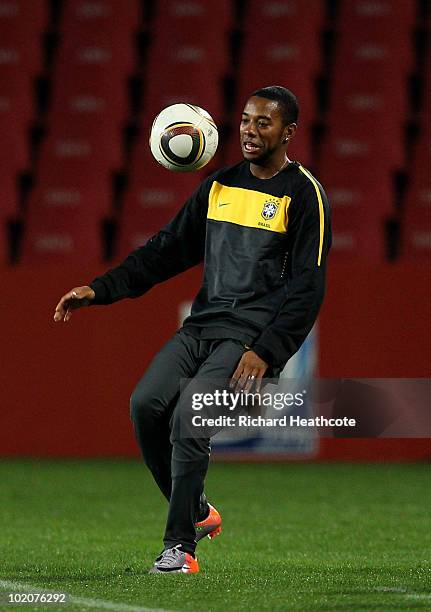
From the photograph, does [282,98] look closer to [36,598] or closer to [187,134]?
[187,134]

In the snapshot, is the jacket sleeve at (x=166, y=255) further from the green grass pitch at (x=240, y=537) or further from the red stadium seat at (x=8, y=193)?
the red stadium seat at (x=8, y=193)

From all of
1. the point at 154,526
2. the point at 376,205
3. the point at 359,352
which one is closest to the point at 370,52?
the point at 376,205

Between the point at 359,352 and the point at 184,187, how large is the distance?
242cm

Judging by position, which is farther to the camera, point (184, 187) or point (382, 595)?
point (184, 187)

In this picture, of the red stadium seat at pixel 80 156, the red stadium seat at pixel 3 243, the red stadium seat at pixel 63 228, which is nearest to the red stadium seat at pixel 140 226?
the red stadium seat at pixel 63 228

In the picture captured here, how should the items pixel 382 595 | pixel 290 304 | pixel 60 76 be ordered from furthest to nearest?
pixel 60 76 → pixel 290 304 → pixel 382 595

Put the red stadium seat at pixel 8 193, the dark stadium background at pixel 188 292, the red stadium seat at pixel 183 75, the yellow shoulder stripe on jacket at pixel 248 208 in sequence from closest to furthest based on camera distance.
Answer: the yellow shoulder stripe on jacket at pixel 248 208 → the dark stadium background at pixel 188 292 → the red stadium seat at pixel 8 193 → the red stadium seat at pixel 183 75

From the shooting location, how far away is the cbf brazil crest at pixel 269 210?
5.11 meters

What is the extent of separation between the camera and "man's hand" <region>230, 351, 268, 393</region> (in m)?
4.96

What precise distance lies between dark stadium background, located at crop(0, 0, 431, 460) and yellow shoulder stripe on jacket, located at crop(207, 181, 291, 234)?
5.21m

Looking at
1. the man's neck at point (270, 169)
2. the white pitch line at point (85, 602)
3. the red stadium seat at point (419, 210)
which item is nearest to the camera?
the white pitch line at point (85, 602)

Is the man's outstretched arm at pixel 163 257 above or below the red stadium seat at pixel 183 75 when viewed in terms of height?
below

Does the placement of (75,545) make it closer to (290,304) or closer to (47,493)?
(290,304)

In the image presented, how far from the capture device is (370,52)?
43.6 ft
